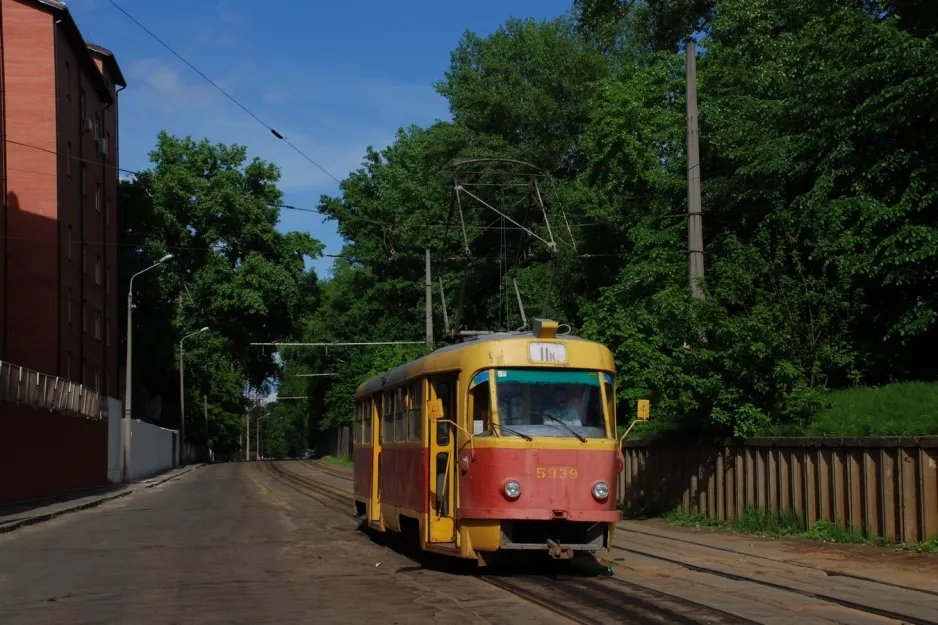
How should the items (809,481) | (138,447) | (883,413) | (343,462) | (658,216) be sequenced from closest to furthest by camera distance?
(809,481) → (883,413) → (658,216) → (138,447) → (343,462)

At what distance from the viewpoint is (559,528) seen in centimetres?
1201

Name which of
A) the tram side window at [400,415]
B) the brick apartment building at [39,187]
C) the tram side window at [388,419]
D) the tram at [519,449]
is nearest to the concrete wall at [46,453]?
the brick apartment building at [39,187]

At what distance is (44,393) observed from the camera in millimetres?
31562

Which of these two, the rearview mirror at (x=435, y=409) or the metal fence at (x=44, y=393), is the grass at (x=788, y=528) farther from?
the metal fence at (x=44, y=393)

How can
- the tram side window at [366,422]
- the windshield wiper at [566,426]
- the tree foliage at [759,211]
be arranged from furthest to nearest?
the tree foliage at [759,211], the tram side window at [366,422], the windshield wiper at [566,426]

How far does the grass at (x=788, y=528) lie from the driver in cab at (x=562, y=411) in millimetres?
4923

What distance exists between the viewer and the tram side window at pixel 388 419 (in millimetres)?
15875

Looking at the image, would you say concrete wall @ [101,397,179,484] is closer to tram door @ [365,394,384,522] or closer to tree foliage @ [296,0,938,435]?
tree foliage @ [296,0,938,435]

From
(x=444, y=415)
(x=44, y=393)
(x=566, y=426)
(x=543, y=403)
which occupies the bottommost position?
(x=566, y=426)

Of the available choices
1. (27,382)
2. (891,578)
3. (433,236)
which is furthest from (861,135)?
(433,236)

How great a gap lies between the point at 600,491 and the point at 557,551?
2.80 feet

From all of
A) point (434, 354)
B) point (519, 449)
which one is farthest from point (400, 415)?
point (519, 449)

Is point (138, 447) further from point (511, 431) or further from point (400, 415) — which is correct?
point (511, 431)

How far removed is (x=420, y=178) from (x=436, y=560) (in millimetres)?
43142
